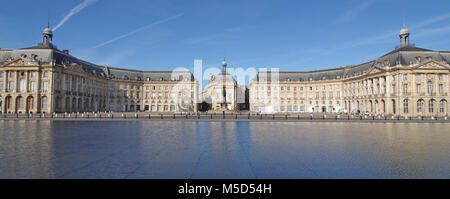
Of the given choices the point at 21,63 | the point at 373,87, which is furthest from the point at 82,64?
the point at 373,87

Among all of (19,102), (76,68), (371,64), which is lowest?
(19,102)

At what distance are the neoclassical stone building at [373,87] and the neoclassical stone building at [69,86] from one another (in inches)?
1454

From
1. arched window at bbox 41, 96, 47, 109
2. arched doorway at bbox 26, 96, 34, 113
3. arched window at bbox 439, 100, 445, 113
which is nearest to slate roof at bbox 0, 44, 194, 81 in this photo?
arched window at bbox 41, 96, 47, 109

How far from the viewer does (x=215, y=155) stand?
32.7 feet

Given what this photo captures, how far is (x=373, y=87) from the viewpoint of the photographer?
67.3 meters

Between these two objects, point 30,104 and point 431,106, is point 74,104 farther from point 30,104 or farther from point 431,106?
point 431,106

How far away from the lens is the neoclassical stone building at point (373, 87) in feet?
189

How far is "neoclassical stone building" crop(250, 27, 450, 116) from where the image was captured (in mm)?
57594

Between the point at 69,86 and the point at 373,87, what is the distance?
90514 mm

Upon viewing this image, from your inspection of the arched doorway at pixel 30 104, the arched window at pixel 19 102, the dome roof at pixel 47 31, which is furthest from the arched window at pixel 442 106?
the dome roof at pixel 47 31
